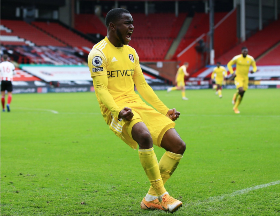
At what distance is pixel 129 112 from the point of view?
4.20 metres

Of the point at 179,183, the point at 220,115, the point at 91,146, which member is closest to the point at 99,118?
the point at 220,115

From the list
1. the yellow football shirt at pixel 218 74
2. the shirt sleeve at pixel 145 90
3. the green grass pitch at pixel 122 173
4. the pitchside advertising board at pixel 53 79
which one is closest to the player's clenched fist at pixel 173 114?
the shirt sleeve at pixel 145 90

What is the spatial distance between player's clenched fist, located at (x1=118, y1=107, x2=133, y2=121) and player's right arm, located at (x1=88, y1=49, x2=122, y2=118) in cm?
15

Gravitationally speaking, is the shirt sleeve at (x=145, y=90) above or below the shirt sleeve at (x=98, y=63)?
below

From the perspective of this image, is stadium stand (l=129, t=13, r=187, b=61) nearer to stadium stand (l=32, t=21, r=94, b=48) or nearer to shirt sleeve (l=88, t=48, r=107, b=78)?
stadium stand (l=32, t=21, r=94, b=48)

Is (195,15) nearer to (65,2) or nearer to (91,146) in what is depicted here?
(65,2)

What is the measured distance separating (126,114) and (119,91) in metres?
0.53

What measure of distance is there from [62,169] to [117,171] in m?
0.87

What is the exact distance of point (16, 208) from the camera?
14.5ft

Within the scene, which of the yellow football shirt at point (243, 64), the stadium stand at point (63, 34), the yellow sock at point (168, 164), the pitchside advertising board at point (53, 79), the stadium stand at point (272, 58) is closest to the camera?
the yellow sock at point (168, 164)

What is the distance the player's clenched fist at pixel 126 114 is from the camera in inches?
165

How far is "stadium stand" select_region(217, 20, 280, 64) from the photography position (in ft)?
153

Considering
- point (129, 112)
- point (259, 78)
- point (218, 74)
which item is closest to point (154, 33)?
point (259, 78)

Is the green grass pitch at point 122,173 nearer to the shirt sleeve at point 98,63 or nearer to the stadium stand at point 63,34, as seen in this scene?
the shirt sleeve at point 98,63
